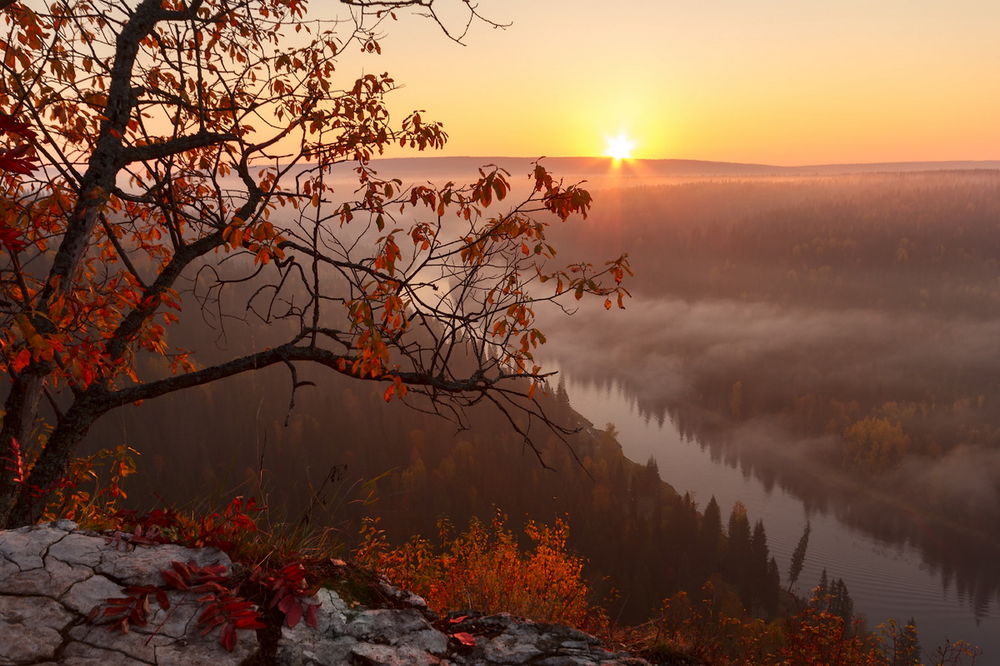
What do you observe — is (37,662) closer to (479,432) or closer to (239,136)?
(239,136)

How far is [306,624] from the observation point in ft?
13.8

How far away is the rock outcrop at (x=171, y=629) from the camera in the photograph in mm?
3592

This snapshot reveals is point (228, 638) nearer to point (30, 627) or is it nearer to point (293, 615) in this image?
point (293, 615)

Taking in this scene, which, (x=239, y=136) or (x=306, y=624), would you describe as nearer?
(x=306, y=624)

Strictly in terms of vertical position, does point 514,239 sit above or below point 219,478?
above

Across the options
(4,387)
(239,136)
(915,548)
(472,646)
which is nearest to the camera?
(472,646)

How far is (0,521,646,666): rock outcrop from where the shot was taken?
359 centimetres

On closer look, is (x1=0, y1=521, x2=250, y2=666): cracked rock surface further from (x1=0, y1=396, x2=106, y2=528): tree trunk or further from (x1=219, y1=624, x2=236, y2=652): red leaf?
(x1=0, y1=396, x2=106, y2=528): tree trunk

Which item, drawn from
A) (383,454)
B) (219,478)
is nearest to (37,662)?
(219,478)

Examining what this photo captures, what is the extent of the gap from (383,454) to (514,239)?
402ft

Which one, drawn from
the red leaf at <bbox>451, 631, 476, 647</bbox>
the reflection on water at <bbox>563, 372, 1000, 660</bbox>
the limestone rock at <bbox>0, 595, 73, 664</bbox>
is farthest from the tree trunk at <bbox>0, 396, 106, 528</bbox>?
the reflection on water at <bbox>563, 372, 1000, 660</bbox>

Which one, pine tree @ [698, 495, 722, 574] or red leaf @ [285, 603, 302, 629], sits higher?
red leaf @ [285, 603, 302, 629]

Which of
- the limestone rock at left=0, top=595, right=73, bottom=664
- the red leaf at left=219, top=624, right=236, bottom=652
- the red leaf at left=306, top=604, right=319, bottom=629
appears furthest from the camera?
the red leaf at left=306, top=604, right=319, bottom=629

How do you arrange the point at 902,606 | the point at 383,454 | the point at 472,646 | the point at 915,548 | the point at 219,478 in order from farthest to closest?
the point at 915,548
the point at 902,606
the point at 383,454
the point at 219,478
the point at 472,646
